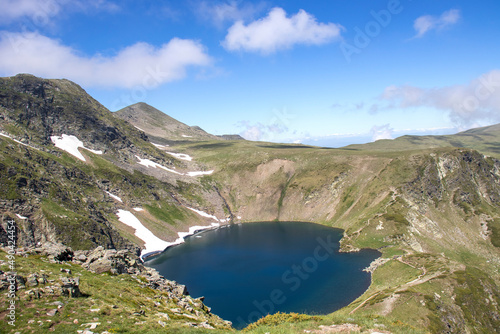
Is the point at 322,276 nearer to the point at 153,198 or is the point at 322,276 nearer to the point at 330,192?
the point at 330,192

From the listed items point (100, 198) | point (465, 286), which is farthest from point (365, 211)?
point (100, 198)

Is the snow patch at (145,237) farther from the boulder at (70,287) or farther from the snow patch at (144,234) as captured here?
the boulder at (70,287)

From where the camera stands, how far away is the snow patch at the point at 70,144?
474 feet

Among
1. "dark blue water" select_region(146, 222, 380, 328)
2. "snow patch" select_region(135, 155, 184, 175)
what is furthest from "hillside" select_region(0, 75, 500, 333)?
"dark blue water" select_region(146, 222, 380, 328)

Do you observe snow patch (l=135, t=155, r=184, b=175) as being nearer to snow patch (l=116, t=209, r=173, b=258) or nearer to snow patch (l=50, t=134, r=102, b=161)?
snow patch (l=50, t=134, r=102, b=161)

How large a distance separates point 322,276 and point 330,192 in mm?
81100

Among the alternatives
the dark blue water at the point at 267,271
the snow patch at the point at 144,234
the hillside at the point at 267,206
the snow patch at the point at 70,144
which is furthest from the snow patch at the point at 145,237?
the snow patch at the point at 70,144

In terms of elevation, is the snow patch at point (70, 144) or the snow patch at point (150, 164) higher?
the snow patch at point (70, 144)

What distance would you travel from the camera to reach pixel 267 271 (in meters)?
91.0

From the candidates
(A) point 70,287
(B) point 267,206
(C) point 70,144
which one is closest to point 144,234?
(C) point 70,144

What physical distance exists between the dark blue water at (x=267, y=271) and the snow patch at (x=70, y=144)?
2990 inches

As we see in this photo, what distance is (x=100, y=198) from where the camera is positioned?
122 meters

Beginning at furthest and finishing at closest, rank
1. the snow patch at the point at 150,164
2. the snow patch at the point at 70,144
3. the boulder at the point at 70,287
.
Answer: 1. the snow patch at the point at 150,164
2. the snow patch at the point at 70,144
3. the boulder at the point at 70,287

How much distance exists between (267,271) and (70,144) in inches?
5077
